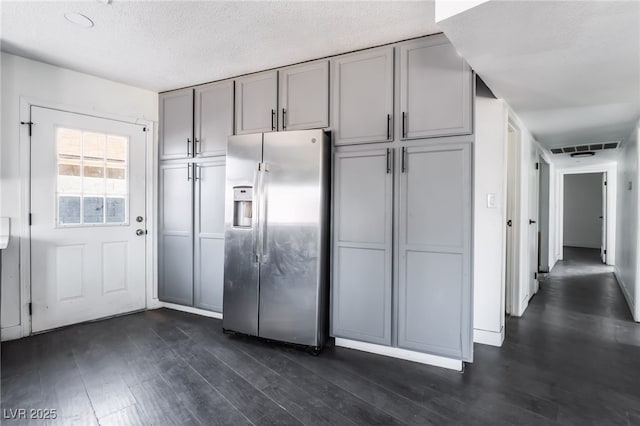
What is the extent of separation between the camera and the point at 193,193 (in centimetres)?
362

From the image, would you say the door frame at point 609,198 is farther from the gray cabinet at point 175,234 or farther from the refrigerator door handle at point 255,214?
the gray cabinet at point 175,234

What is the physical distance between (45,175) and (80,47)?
123 centimetres

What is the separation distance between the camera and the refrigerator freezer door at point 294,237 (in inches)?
107

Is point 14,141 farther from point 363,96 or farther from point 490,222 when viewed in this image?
point 490,222

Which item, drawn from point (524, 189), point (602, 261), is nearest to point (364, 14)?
point (524, 189)

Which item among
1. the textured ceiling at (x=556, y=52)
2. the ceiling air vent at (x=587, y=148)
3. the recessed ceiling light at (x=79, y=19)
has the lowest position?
the textured ceiling at (x=556, y=52)

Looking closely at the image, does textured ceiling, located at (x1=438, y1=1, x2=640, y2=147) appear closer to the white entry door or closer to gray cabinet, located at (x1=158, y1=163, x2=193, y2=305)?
gray cabinet, located at (x1=158, y1=163, x2=193, y2=305)

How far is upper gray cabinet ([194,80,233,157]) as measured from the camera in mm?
3422

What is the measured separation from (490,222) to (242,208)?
225 centimetres

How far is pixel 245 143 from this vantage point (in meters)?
2.99

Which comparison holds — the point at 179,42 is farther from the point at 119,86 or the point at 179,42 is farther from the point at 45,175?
the point at 45,175

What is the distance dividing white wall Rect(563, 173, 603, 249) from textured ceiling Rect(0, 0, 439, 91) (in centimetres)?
1013

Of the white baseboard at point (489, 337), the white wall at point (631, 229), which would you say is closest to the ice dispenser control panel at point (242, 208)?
the white baseboard at point (489, 337)

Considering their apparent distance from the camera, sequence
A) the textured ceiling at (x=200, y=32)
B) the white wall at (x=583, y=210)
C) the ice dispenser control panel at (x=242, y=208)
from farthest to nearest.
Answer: the white wall at (x=583, y=210)
the ice dispenser control panel at (x=242, y=208)
the textured ceiling at (x=200, y=32)
